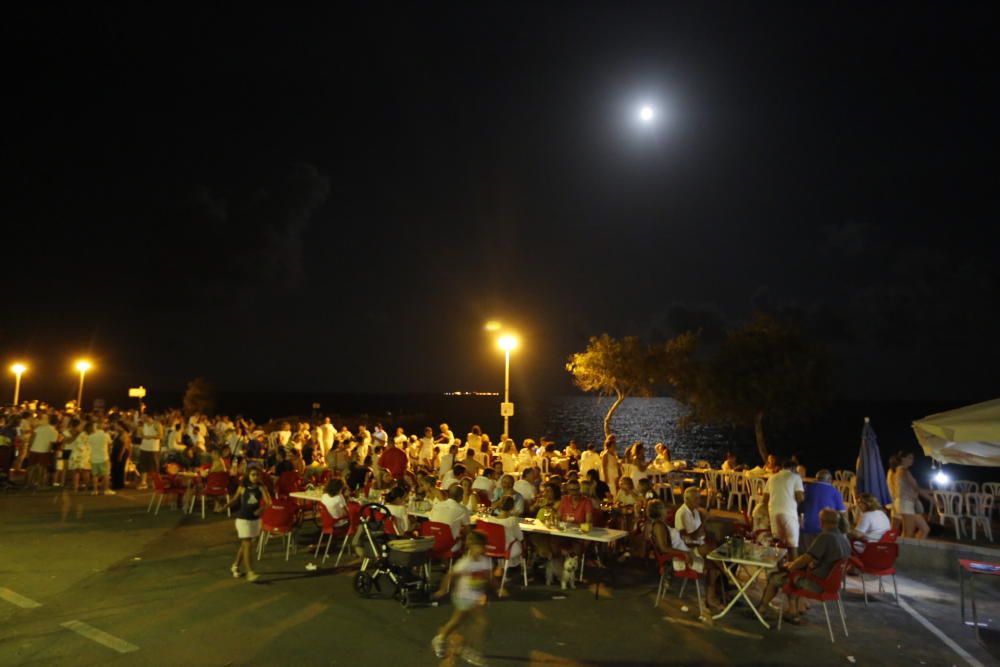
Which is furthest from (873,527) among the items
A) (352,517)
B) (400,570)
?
(352,517)

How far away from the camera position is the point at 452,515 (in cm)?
802

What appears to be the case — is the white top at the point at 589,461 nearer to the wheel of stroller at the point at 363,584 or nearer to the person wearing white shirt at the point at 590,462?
the person wearing white shirt at the point at 590,462

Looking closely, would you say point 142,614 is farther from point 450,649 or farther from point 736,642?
point 736,642

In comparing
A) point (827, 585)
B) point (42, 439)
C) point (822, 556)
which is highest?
point (42, 439)

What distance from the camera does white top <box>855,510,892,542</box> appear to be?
8.16m

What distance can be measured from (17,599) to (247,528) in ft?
7.94

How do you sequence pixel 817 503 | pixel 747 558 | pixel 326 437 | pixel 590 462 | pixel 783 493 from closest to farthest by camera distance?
pixel 747 558, pixel 783 493, pixel 817 503, pixel 590 462, pixel 326 437

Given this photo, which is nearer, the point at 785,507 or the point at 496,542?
the point at 496,542

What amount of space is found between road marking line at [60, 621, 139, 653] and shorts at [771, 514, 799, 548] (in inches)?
287

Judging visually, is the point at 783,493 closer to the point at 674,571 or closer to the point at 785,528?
the point at 785,528

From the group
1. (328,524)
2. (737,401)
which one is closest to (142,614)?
(328,524)

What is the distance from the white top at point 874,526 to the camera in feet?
26.8

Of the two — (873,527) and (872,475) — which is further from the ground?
(872,475)

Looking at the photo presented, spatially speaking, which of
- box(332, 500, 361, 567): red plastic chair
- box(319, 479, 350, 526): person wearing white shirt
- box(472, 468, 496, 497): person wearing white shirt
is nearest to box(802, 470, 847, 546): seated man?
box(472, 468, 496, 497): person wearing white shirt
